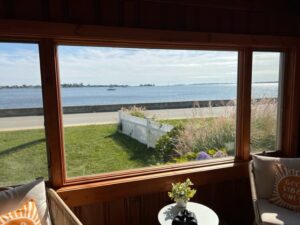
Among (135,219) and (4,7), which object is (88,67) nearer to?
(4,7)

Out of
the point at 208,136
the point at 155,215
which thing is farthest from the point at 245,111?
the point at 155,215

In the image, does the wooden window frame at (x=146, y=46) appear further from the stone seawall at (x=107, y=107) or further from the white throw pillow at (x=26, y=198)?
the white throw pillow at (x=26, y=198)

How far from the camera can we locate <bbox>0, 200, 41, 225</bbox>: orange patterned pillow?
56.7 inches

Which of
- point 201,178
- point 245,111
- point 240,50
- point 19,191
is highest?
point 240,50

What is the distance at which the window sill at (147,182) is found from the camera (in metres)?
1.99

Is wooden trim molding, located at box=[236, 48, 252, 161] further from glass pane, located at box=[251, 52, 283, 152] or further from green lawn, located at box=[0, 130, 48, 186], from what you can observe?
green lawn, located at box=[0, 130, 48, 186]

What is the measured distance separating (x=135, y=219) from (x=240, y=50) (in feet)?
6.40

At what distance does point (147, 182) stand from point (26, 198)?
994 millimetres

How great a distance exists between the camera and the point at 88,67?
206 centimetres

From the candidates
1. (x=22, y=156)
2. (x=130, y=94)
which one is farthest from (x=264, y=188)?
(x=22, y=156)

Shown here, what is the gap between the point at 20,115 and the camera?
1881 mm

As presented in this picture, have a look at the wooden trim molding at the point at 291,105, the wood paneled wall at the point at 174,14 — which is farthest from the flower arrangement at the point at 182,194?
the wooden trim molding at the point at 291,105

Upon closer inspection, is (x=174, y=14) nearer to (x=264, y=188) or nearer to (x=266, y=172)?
(x=266, y=172)

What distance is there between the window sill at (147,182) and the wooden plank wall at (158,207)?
0.21 feet
